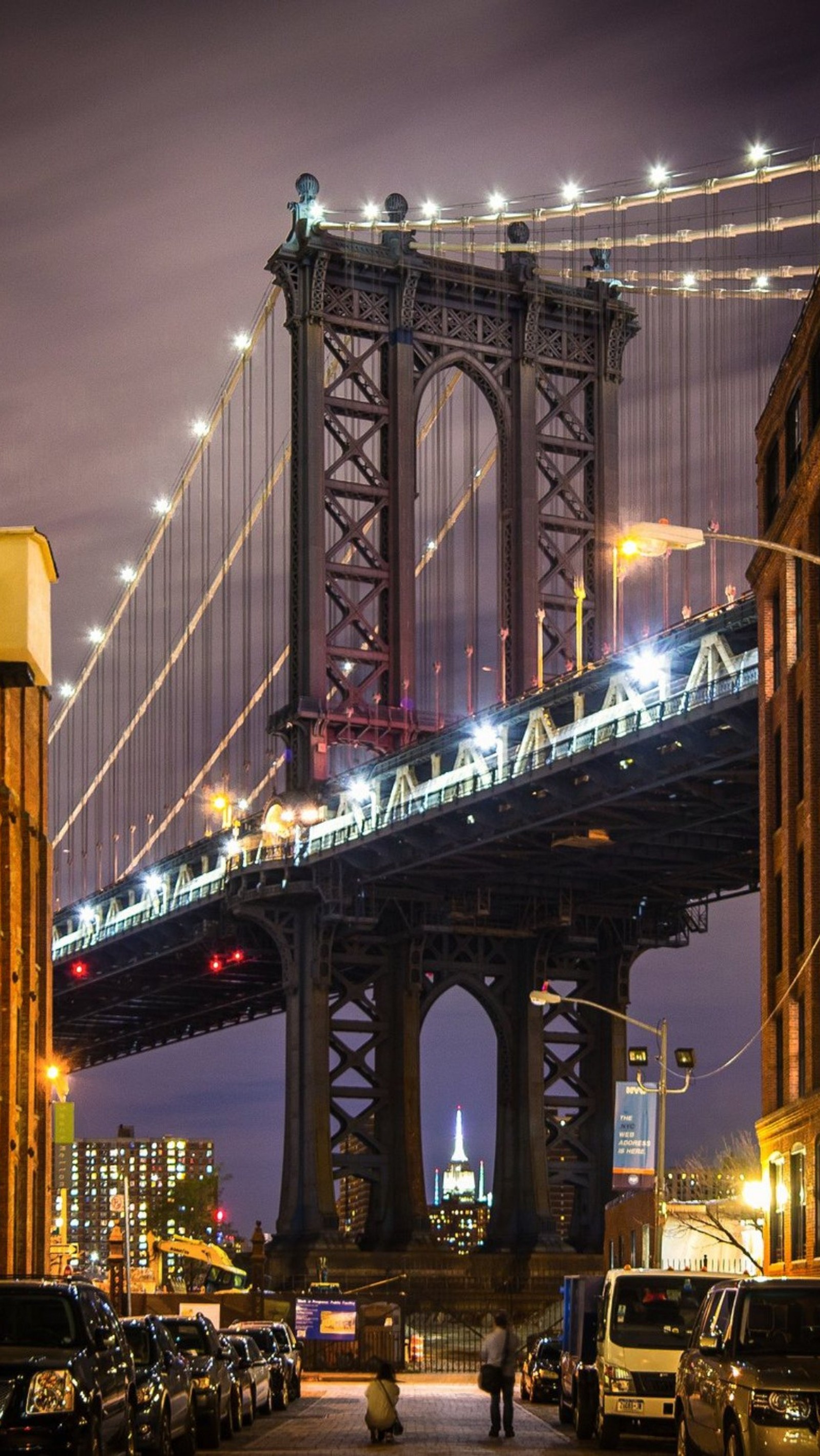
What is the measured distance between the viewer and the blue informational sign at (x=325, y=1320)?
63.3 meters

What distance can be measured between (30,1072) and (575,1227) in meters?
52.0

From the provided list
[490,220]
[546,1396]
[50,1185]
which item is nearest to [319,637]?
[490,220]

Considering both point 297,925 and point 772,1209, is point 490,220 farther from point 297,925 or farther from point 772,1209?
point 772,1209

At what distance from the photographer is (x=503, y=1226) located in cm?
9662

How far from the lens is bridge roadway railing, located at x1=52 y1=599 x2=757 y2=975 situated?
6431 centimetres

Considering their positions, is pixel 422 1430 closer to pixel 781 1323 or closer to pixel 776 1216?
pixel 781 1323

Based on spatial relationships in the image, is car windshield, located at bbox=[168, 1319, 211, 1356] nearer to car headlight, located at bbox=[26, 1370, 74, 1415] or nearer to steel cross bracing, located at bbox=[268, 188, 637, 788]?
car headlight, located at bbox=[26, 1370, 74, 1415]

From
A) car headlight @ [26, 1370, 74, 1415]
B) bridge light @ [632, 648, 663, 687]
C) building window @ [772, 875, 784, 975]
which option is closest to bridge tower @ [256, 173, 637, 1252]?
bridge light @ [632, 648, 663, 687]

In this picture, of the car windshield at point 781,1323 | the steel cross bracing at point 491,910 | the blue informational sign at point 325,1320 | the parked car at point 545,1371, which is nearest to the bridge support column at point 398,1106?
the steel cross bracing at point 491,910

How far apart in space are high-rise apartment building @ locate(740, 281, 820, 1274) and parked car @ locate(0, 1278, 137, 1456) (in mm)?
24212

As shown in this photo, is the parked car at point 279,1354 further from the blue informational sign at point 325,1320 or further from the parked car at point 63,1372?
the parked car at point 63,1372

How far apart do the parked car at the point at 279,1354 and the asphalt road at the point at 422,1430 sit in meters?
0.37

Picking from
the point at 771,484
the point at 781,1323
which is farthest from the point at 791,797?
the point at 781,1323

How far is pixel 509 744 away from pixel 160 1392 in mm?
54945
